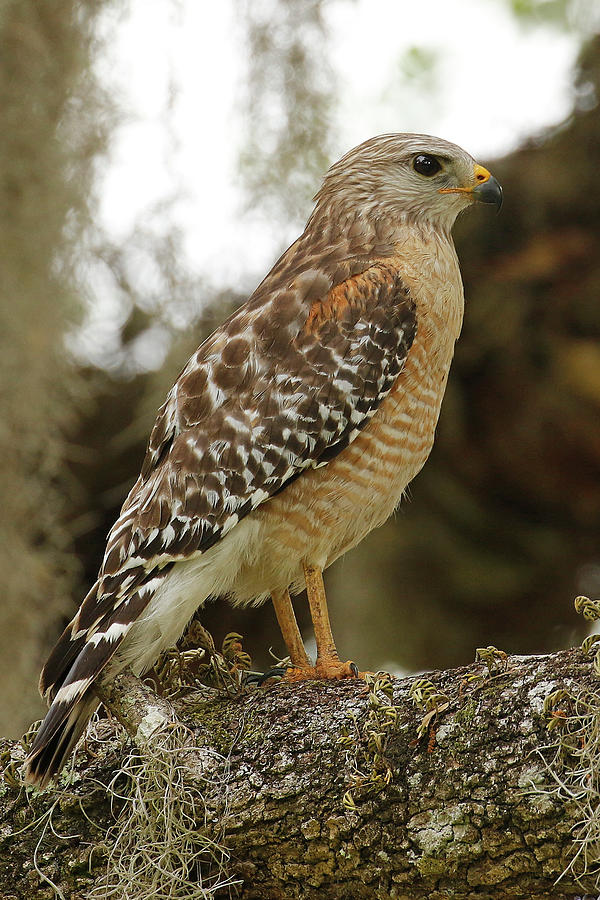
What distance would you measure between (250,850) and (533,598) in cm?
319

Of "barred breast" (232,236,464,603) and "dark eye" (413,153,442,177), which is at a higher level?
"dark eye" (413,153,442,177)

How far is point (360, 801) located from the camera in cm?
228

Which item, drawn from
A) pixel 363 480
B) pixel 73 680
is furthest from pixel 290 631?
pixel 73 680

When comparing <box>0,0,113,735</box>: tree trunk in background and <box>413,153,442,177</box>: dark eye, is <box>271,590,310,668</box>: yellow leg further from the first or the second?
<box>413,153,442,177</box>: dark eye

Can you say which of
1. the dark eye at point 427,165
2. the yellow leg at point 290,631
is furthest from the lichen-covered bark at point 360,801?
the dark eye at point 427,165

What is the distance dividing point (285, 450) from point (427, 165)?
1.23 meters

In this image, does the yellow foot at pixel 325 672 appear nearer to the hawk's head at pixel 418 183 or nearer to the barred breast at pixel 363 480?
the barred breast at pixel 363 480

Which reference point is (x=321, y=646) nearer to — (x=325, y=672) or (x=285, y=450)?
(x=325, y=672)

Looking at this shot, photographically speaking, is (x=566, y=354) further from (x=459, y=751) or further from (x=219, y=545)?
(x=459, y=751)

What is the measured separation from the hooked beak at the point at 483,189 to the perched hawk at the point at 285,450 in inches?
12.6

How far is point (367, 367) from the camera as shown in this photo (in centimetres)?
311

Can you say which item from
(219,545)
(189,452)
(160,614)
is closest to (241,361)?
(189,452)

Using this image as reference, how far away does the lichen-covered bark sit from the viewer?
2078 mm

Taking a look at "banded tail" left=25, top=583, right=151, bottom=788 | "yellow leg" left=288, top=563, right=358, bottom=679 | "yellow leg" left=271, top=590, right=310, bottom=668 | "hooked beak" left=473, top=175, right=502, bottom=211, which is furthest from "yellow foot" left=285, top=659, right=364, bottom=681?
"hooked beak" left=473, top=175, right=502, bottom=211
